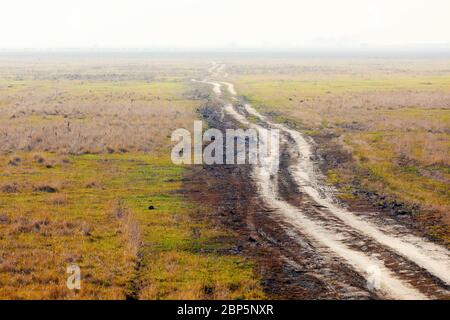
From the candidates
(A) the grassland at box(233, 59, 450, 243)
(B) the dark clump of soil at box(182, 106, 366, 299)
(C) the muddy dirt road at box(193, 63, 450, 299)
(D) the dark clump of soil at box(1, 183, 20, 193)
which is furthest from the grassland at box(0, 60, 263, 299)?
(A) the grassland at box(233, 59, 450, 243)

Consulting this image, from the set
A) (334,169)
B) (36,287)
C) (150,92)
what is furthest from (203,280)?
(150,92)

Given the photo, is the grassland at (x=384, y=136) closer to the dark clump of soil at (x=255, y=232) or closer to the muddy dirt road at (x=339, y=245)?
the muddy dirt road at (x=339, y=245)

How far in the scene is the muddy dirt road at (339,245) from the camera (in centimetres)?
1700

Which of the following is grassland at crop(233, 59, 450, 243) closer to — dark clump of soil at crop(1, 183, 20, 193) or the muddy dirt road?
the muddy dirt road

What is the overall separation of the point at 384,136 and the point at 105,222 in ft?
96.7

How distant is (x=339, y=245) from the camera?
20.8m

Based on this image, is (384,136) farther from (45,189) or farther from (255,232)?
(45,189)

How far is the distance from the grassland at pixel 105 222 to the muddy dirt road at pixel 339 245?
2.10 m

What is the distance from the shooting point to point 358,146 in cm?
4197

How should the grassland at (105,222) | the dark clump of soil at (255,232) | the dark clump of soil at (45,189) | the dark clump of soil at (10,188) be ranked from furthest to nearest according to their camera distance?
the dark clump of soil at (45,189) < the dark clump of soil at (10,188) < the dark clump of soil at (255,232) < the grassland at (105,222)

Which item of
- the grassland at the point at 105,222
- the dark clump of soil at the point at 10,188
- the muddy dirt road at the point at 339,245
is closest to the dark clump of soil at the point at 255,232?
the muddy dirt road at the point at 339,245

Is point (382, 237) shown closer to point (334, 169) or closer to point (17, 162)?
point (334, 169)

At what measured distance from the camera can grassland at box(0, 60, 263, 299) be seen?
56.2 ft

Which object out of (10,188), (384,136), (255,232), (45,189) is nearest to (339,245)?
(255,232)
